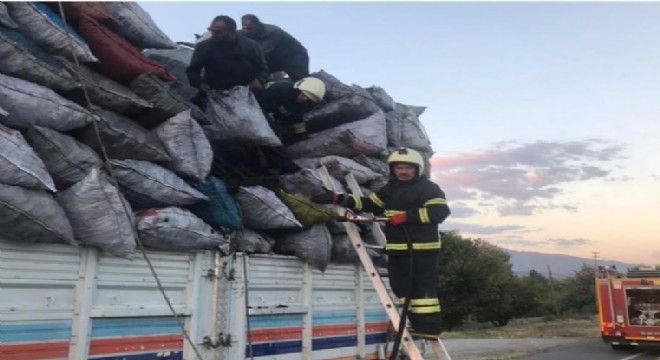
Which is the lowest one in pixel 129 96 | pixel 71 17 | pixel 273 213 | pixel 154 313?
pixel 154 313

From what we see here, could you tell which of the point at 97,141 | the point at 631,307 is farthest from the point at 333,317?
the point at 631,307

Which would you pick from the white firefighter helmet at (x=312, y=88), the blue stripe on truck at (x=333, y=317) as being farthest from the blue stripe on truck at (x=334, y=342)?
the white firefighter helmet at (x=312, y=88)

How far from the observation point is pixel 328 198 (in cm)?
414

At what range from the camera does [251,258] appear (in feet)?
11.5

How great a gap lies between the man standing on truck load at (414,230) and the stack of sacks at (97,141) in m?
1.21

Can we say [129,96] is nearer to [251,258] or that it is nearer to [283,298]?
[251,258]

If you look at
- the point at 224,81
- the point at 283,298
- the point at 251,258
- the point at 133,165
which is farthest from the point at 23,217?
Result: the point at 224,81

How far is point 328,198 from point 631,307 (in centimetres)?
1255

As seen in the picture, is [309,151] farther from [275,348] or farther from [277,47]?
[277,47]

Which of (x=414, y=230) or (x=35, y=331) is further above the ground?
(x=414, y=230)

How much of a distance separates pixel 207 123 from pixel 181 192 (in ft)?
2.60

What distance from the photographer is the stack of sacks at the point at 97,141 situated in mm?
2469

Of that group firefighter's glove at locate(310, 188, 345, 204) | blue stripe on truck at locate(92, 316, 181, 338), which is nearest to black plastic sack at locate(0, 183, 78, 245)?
blue stripe on truck at locate(92, 316, 181, 338)

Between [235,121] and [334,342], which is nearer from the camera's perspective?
[235,121]
